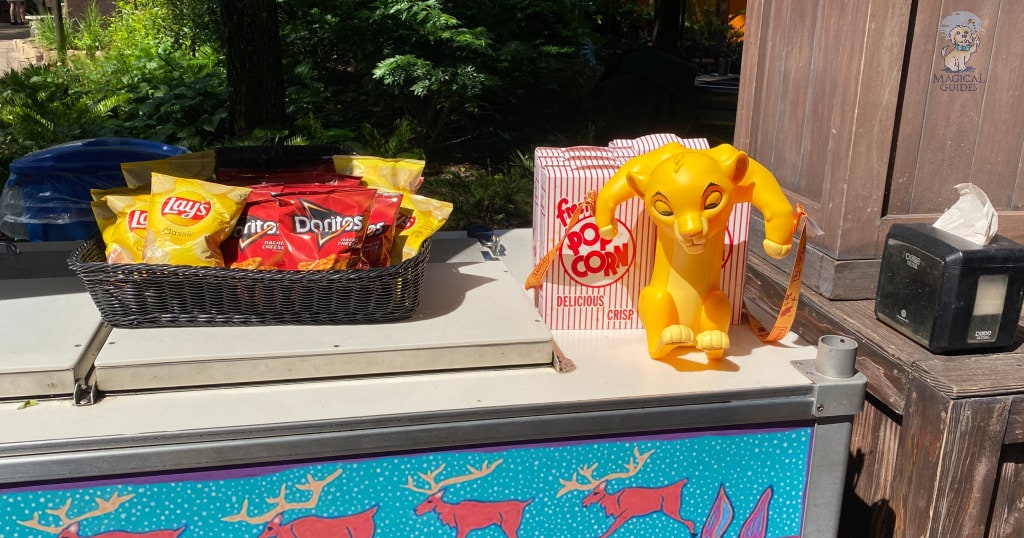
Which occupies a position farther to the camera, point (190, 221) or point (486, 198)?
point (486, 198)

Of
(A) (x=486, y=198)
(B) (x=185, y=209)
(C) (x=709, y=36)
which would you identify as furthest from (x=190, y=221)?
(C) (x=709, y=36)

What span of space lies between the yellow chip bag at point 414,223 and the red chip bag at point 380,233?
0.04m

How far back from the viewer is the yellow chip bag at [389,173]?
1.95m

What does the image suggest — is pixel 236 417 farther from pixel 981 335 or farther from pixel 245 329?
pixel 981 335

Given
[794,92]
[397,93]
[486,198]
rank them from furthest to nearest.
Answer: [397,93] < [486,198] < [794,92]

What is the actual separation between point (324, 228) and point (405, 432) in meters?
0.45

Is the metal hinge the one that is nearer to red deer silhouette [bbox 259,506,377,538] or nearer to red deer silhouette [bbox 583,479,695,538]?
red deer silhouette [bbox 259,506,377,538]

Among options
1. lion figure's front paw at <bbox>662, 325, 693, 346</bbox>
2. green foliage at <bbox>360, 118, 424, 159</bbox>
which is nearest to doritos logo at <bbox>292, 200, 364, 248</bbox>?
lion figure's front paw at <bbox>662, 325, 693, 346</bbox>

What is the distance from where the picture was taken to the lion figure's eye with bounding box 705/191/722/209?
1.52 m

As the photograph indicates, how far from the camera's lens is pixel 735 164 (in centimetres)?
154

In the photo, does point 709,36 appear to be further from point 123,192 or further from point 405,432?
point 405,432

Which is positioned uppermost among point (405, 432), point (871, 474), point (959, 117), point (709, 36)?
point (709, 36)

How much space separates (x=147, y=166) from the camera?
1.85 m

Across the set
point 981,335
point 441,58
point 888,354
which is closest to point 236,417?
point 888,354
